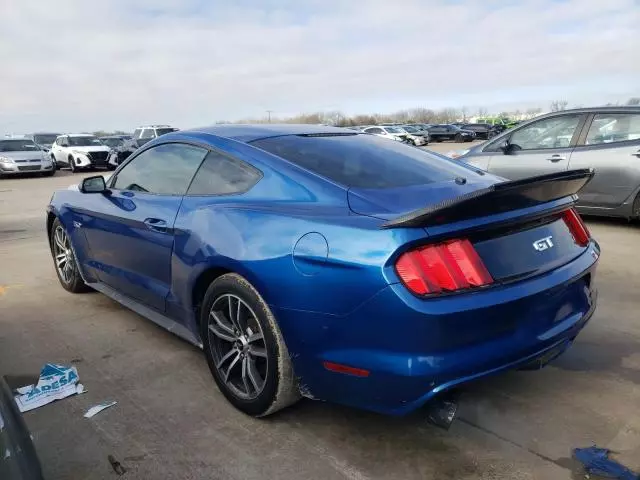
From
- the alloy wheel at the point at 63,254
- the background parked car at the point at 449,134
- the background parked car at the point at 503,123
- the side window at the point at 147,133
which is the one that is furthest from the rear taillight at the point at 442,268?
the background parked car at the point at 449,134


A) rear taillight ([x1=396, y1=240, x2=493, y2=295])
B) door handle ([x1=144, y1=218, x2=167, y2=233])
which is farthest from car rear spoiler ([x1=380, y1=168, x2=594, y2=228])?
door handle ([x1=144, y1=218, x2=167, y2=233])

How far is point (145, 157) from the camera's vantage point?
3916mm

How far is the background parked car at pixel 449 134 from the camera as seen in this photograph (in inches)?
1692

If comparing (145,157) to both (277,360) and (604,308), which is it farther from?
(604,308)

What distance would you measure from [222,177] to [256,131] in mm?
506

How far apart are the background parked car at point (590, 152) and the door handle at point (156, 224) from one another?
509 cm

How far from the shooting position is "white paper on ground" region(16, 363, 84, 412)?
121 inches

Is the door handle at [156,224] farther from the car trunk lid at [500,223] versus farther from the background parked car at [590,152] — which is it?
the background parked car at [590,152]

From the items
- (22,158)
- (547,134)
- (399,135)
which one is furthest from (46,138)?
(547,134)

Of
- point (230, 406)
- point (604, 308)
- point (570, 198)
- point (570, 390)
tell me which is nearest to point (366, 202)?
point (570, 198)

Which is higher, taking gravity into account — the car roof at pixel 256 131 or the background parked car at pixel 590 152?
the car roof at pixel 256 131

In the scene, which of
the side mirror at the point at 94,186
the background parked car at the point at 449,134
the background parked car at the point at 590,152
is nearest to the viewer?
the side mirror at the point at 94,186

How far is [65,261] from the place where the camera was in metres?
4.95

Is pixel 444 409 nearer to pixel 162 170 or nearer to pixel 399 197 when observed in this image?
pixel 399 197
